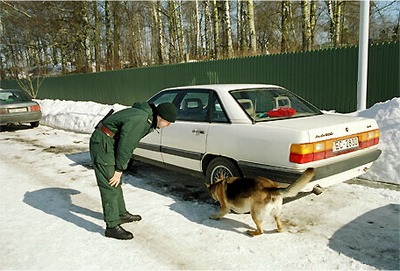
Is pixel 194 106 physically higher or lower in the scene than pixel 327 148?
higher

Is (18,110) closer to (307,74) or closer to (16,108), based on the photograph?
(16,108)

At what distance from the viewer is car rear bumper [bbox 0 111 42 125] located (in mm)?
11441

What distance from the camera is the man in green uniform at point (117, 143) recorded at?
3314 mm

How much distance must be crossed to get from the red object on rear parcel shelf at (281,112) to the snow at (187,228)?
1.20 metres

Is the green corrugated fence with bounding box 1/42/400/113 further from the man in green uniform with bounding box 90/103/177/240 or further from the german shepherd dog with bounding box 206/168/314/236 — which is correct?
the man in green uniform with bounding box 90/103/177/240

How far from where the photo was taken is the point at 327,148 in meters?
3.61

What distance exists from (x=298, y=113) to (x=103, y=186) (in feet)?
8.89

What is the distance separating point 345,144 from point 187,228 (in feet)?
6.77

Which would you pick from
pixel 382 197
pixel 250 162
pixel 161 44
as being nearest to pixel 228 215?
pixel 250 162

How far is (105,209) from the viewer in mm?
3543

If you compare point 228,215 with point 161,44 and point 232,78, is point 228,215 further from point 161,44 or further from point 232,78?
point 161,44

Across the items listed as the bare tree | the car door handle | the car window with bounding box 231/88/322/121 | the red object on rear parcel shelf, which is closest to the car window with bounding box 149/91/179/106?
the car door handle

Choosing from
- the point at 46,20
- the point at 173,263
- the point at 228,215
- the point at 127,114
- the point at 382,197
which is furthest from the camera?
the point at 46,20

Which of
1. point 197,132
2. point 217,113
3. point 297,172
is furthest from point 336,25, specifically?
point 297,172
